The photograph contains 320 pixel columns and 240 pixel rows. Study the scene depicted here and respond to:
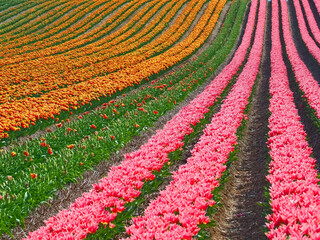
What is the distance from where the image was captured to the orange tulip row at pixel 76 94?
382 inches

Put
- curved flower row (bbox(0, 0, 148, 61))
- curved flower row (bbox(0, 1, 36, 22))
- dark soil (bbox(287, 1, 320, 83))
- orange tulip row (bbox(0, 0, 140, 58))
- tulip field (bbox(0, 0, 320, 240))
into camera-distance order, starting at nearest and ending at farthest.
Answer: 1. tulip field (bbox(0, 0, 320, 240))
2. dark soil (bbox(287, 1, 320, 83))
3. orange tulip row (bbox(0, 0, 140, 58))
4. curved flower row (bbox(0, 0, 148, 61))
5. curved flower row (bbox(0, 1, 36, 22))

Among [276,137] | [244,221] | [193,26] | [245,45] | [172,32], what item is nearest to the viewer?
[244,221]

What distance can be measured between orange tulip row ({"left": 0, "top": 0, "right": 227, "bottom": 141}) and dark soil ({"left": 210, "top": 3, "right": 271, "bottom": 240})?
6.71 m

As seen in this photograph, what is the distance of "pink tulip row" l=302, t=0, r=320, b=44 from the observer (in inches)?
1188

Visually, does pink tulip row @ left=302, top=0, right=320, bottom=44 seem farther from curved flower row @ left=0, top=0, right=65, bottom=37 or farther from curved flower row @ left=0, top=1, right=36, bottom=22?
curved flower row @ left=0, top=1, right=36, bottom=22

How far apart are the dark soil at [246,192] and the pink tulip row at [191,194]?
0.73 meters

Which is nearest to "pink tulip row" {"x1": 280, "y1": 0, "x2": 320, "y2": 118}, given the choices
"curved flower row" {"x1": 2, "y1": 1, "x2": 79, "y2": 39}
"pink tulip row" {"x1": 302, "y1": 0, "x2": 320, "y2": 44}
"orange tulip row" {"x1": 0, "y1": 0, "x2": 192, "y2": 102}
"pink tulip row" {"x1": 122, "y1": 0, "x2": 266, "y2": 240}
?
"pink tulip row" {"x1": 302, "y1": 0, "x2": 320, "y2": 44}

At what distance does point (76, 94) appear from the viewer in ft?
43.8

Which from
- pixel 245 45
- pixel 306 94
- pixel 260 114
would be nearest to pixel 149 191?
pixel 260 114

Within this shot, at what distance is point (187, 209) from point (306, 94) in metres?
9.96

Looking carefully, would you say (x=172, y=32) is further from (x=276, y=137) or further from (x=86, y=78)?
(x=276, y=137)

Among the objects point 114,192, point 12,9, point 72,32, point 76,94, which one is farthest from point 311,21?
point 12,9

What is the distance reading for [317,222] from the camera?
12.4 feet

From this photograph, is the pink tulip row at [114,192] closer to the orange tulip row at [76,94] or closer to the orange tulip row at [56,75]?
the orange tulip row at [76,94]
